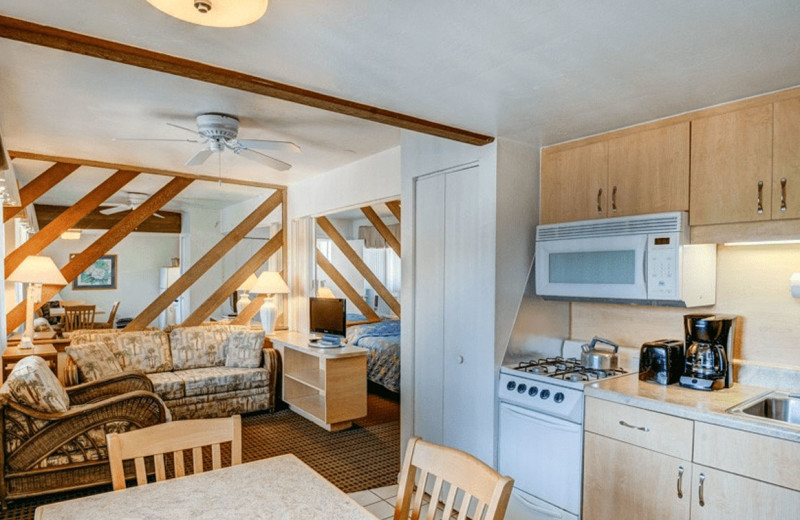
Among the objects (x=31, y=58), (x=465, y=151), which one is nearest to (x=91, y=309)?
(x=31, y=58)

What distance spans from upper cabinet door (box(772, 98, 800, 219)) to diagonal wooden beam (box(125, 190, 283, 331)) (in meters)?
4.75

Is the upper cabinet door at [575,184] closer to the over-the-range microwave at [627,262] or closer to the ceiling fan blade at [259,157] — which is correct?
the over-the-range microwave at [627,262]

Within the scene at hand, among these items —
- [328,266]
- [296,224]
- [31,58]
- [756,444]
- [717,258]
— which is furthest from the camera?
[328,266]

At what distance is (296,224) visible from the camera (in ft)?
18.5

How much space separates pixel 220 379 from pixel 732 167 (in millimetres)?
4275

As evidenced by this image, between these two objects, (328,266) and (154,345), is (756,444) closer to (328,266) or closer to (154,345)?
(154,345)

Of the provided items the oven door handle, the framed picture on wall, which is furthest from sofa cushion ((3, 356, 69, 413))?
the framed picture on wall

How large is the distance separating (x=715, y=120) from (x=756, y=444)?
145 centimetres

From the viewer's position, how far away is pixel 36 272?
406cm

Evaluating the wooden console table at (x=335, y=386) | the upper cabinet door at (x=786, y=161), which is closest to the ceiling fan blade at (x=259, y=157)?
the wooden console table at (x=335, y=386)

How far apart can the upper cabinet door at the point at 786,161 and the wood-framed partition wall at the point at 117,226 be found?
467 cm

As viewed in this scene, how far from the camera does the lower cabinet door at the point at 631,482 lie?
204cm

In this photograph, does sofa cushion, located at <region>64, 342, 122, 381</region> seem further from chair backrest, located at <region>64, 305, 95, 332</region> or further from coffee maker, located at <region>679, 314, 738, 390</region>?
coffee maker, located at <region>679, 314, 738, 390</region>

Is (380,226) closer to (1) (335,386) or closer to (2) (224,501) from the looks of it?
(1) (335,386)
